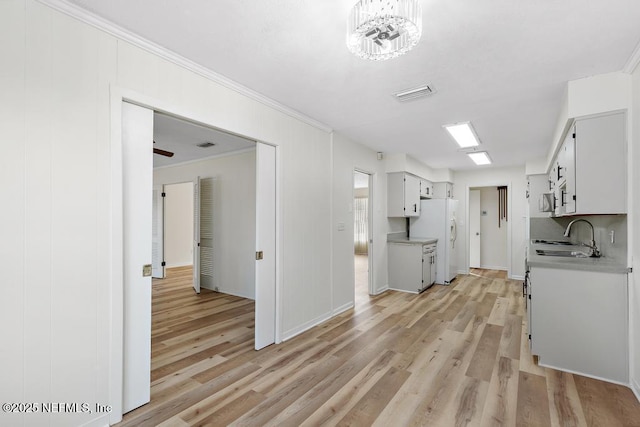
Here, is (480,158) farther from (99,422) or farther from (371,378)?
(99,422)

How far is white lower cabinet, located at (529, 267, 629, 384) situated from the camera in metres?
2.37

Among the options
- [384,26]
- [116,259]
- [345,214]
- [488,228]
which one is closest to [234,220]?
[345,214]

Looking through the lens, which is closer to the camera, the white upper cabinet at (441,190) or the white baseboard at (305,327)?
the white baseboard at (305,327)

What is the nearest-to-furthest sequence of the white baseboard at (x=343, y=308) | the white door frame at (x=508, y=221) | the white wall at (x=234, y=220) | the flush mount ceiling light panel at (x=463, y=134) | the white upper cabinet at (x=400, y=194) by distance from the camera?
1. the flush mount ceiling light panel at (x=463, y=134)
2. the white baseboard at (x=343, y=308)
3. the white wall at (x=234, y=220)
4. the white upper cabinet at (x=400, y=194)
5. the white door frame at (x=508, y=221)

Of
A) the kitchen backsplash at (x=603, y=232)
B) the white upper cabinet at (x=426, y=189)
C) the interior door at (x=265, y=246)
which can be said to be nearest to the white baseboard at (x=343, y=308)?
the interior door at (x=265, y=246)

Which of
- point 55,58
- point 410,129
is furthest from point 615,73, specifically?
point 55,58

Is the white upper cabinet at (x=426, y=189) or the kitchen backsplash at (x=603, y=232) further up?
the white upper cabinet at (x=426, y=189)

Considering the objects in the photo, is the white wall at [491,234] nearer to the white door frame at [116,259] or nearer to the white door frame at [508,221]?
the white door frame at [508,221]

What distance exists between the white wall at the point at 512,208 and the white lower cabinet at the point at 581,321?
169 inches

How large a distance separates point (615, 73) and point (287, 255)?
332 centimetres

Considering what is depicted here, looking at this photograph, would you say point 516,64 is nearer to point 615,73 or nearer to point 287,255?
point 615,73

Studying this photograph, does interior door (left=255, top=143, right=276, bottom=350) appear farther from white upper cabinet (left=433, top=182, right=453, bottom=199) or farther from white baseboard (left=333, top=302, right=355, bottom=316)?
white upper cabinet (left=433, top=182, right=453, bottom=199)

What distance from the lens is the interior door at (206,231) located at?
5.59 meters

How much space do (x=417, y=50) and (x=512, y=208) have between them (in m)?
5.81
